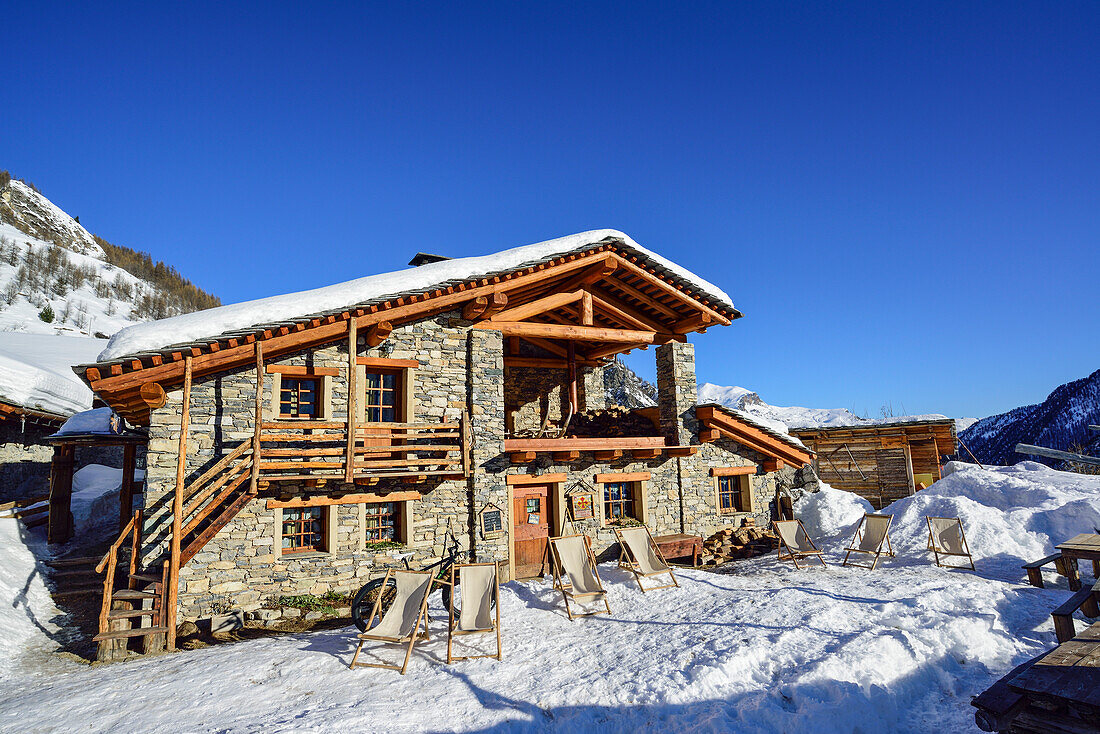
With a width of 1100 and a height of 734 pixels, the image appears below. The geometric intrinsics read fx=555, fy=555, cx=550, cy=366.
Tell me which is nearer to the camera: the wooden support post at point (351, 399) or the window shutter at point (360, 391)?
the wooden support post at point (351, 399)

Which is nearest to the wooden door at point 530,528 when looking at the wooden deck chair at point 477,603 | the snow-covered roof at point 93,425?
the wooden deck chair at point 477,603

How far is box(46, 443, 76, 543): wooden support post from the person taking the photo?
531 inches

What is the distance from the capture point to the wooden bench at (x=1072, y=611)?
6488mm

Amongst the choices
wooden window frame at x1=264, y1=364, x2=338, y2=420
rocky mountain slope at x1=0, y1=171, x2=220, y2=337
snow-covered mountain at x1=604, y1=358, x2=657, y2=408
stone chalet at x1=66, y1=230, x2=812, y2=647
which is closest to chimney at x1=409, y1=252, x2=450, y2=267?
stone chalet at x1=66, y1=230, x2=812, y2=647

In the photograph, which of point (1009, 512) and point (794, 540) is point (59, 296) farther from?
point (1009, 512)

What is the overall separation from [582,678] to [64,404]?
18990mm

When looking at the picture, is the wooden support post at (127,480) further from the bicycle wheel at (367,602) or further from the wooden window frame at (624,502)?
the wooden window frame at (624,502)

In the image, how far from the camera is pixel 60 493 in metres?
13.7

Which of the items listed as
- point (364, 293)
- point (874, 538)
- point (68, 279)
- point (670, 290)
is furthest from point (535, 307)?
point (68, 279)

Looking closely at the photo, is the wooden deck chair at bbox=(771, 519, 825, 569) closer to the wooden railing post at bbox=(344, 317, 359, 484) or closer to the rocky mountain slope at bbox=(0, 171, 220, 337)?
the wooden railing post at bbox=(344, 317, 359, 484)

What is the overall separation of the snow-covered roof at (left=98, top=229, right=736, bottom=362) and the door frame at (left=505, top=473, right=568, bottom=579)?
4679mm

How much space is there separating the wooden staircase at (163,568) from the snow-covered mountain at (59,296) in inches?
392

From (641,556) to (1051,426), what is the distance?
2776cm

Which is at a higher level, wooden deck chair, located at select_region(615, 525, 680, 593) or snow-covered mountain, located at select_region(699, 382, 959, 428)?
snow-covered mountain, located at select_region(699, 382, 959, 428)
